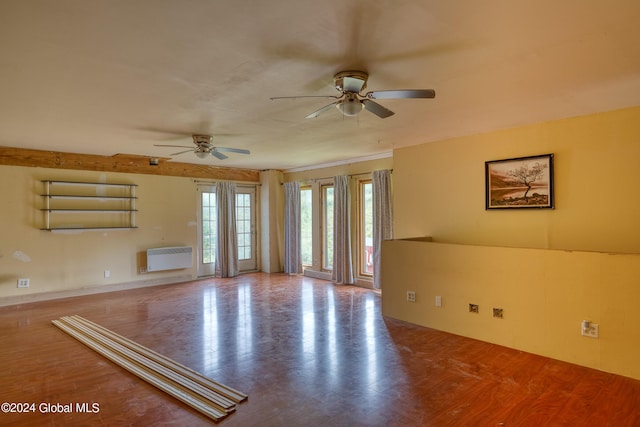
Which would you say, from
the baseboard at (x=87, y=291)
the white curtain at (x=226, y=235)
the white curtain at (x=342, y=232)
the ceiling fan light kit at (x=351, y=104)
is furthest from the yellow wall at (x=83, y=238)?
the ceiling fan light kit at (x=351, y=104)

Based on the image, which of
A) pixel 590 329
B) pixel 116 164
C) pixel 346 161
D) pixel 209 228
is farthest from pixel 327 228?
A: pixel 590 329

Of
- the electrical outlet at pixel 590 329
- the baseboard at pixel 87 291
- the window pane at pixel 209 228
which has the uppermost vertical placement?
the window pane at pixel 209 228

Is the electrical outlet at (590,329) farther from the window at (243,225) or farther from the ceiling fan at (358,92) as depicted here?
the window at (243,225)

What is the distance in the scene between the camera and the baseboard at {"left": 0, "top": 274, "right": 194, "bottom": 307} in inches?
225

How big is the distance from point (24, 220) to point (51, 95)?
12.2 feet

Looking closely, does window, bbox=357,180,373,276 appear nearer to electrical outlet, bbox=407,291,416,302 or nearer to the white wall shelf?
electrical outlet, bbox=407,291,416,302

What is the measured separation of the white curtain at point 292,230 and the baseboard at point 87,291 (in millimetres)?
2200

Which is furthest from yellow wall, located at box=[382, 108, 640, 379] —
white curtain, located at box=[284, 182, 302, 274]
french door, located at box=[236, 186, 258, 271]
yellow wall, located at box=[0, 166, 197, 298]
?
yellow wall, located at box=[0, 166, 197, 298]

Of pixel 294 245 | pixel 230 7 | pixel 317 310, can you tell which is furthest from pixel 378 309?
Result: pixel 230 7

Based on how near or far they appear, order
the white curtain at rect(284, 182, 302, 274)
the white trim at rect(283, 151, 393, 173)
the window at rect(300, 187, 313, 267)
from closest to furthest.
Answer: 1. the white trim at rect(283, 151, 393, 173)
2. the window at rect(300, 187, 313, 267)
3. the white curtain at rect(284, 182, 302, 274)

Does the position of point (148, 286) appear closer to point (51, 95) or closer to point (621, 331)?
point (51, 95)

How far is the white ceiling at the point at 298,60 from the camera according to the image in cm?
196

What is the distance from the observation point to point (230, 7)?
1.89 meters

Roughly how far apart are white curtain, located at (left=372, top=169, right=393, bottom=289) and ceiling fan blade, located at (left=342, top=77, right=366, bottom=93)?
141 inches
